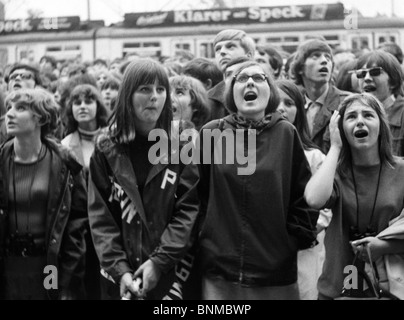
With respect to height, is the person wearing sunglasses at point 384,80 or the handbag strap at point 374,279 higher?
the person wearing sunglasses at point 384,80

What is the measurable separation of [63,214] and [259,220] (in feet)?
4.05

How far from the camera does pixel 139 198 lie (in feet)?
11.6

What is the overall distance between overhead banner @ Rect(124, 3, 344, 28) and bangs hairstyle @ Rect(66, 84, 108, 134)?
1063 cm

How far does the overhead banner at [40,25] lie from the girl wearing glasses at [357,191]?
13.1m

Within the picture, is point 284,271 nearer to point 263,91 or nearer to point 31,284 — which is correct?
point 263,91

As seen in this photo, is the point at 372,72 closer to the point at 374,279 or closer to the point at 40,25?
the point at 374,279

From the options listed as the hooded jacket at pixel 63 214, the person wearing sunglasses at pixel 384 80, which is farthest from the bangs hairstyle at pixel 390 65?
the hooded jacket at pixel 63 214

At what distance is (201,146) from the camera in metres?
3.71

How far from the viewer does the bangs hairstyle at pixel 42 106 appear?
4.23m

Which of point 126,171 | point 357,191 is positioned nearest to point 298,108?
point 357,191

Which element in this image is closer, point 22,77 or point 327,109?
point 327,109

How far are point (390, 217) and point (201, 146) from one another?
42.9 inches

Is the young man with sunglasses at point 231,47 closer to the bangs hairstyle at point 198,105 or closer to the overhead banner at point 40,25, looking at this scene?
the bangs hairstyle at point 198,105

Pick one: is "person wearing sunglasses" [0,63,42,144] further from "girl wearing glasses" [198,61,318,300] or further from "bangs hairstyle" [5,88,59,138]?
"girl wearing glasses" [198,61,318,300]
